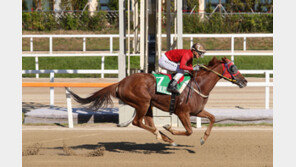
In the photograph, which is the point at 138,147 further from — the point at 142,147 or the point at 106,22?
the point at 106,22

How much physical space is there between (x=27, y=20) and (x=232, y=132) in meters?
17.9

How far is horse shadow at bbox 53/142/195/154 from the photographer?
6.86 meters

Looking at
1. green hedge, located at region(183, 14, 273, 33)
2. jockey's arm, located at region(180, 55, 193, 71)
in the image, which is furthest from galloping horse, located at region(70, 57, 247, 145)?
green hedge, located at region(183, 14, 273, 33)

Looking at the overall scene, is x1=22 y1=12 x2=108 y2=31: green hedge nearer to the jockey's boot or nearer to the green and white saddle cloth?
the green and white saddle cloth

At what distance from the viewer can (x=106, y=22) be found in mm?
24594

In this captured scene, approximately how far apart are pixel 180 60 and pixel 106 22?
17920 millimetres

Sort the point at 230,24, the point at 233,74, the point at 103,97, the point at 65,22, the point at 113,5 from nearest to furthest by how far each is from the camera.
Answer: the point at 233,74, the point at 103,97, the point at 230,24, the point at 65,22, the point at 113,5

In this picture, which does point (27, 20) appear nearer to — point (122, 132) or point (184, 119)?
point (122, 132)

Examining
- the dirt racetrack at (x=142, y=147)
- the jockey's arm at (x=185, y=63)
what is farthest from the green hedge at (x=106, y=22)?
the jockey's arm at (x=185, y=63)

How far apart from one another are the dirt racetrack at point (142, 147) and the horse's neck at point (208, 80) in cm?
74

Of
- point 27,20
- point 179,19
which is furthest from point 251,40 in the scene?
point 179,19

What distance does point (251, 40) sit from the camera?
22.9m

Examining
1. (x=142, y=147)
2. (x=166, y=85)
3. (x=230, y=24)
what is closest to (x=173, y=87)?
(x=166, y=85)

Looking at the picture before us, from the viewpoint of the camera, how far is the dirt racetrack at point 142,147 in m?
6.14
